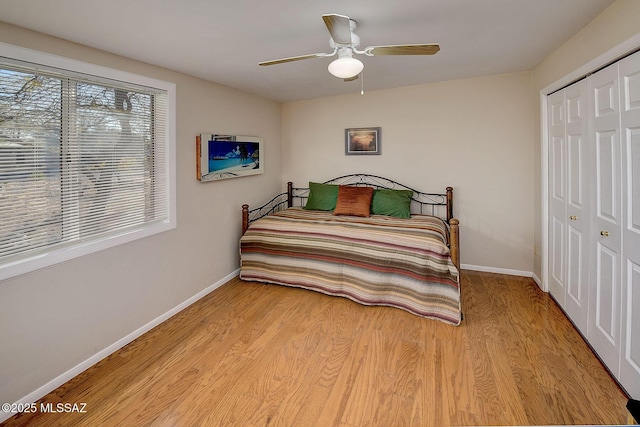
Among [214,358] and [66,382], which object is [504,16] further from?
[66,382]

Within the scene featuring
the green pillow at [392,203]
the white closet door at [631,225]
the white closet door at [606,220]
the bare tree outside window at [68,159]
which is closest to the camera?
the white closet door at [631,225]

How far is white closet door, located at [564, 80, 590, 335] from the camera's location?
257 centimetres

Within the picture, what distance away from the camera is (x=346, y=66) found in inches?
83.0

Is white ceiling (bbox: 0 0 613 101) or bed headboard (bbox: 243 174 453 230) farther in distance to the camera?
bed headboard (bbox: 243 174 453 230)

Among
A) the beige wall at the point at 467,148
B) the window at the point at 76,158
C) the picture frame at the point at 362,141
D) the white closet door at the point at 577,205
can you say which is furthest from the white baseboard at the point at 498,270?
the window at the point at 76,158

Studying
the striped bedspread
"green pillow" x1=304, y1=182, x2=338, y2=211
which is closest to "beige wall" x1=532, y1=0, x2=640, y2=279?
the striped bedspread

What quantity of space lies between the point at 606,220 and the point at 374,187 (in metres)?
2.77

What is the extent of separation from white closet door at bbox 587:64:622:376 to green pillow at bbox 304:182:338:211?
9.34ft

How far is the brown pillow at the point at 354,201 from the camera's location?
13.8ft

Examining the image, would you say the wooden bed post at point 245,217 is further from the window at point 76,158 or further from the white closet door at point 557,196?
the white closet door at point 557,196

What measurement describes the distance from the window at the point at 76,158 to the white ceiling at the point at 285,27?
290mm

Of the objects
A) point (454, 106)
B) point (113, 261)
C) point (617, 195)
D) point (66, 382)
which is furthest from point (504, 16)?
point (66, 382)

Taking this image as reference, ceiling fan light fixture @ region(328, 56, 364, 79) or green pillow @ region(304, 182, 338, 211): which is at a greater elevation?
ceiling fan light fixture @ region(328, 56, 364, 79)

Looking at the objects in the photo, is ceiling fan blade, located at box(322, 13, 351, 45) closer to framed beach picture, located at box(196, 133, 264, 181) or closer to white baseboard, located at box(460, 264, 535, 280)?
framed beach picture, located at box(196, 133, 264, 181)
